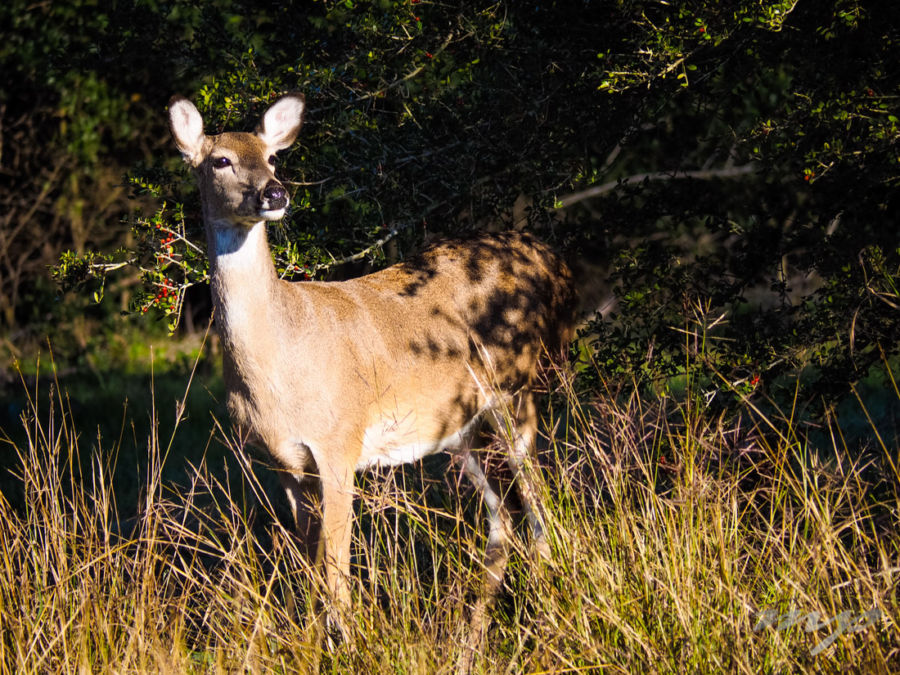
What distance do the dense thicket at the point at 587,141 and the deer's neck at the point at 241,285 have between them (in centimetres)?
47

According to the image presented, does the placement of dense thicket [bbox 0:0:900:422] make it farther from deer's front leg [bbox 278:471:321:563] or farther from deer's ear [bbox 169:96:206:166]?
deer's front leg [bbox 278:471:321:563]

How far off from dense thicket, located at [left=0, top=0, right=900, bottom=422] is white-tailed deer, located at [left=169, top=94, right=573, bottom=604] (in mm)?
309

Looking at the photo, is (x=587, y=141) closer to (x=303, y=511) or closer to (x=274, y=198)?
(x=274, y=198)

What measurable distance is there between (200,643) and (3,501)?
0.97m

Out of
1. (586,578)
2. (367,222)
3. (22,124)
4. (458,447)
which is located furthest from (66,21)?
(586,578)

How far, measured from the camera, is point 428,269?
5547 millimetres

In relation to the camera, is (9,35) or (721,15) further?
(9,35)

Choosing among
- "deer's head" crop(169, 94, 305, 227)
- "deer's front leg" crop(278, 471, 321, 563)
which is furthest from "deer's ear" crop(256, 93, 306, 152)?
"deer's front leg" crop(278, 471, 321, 563)

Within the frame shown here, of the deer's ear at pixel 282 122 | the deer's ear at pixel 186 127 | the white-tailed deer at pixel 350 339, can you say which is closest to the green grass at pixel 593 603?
the white-tailed deer at pixel 350 339

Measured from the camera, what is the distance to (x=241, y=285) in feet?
14.8

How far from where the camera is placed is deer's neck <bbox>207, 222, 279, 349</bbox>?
4.52m

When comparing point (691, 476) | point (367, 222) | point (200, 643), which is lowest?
point (200, 643)

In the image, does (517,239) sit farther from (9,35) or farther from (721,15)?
(9,35)

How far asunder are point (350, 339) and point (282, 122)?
1.06 meters
